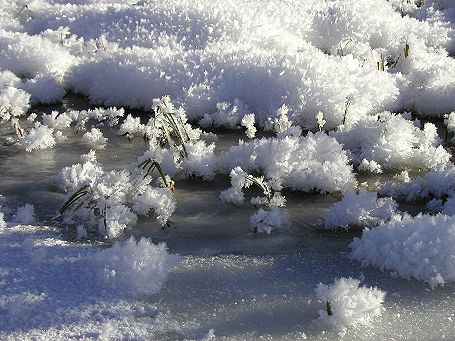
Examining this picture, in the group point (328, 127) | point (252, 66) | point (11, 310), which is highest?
point (252, 66)

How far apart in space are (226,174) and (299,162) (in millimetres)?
542

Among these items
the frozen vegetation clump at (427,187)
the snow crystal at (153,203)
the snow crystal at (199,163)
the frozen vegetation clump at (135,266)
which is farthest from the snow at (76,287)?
the frozen vegetation clump at (427,187)

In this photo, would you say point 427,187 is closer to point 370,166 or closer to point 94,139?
point 370,166

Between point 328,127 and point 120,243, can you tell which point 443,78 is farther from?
point 120,243

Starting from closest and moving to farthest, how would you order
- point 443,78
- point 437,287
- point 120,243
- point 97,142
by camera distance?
point 437,287 < point 120,243 < point 97,142 < point 443,78

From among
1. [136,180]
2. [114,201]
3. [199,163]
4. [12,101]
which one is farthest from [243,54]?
[114,201]

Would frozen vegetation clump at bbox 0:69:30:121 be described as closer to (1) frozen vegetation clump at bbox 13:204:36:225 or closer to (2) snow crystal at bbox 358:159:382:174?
(1) frozen vegetation clump at bbox 13:204:36:225

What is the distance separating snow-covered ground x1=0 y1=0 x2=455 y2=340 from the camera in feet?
8.95

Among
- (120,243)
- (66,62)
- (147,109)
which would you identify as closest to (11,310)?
(120,243)

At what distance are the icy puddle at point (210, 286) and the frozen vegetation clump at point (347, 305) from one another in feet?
0.12

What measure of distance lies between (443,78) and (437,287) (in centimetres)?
293

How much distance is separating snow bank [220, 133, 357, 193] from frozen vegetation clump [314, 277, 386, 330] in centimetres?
130

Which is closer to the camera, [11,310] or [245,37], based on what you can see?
[11,310]

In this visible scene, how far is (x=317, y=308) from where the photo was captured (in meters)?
2.74
